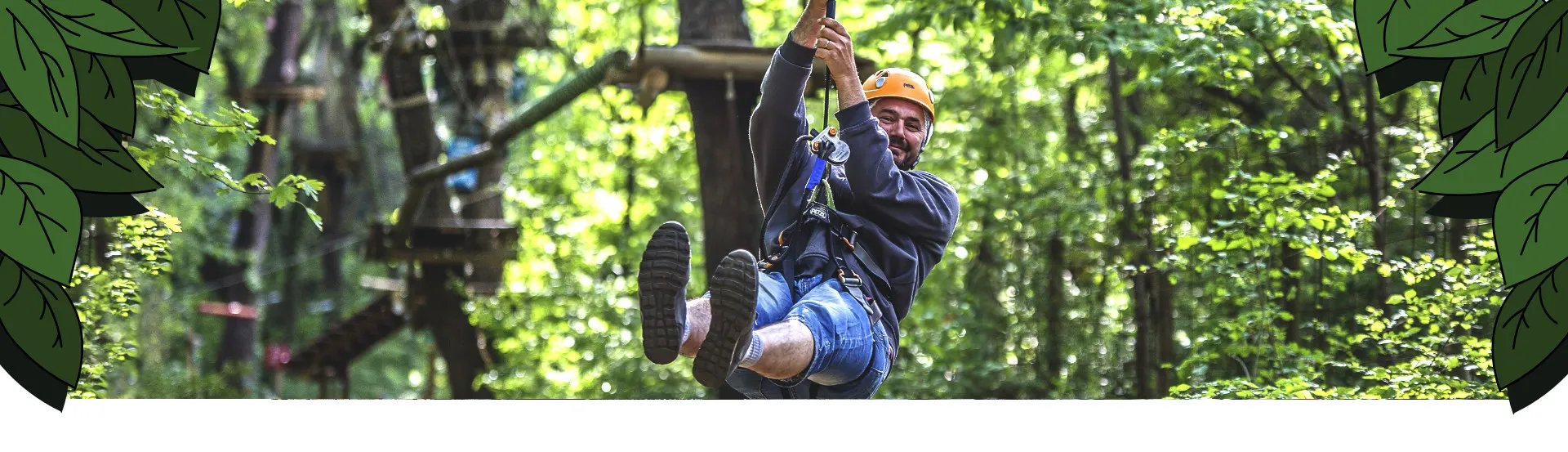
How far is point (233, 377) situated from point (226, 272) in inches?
79.6

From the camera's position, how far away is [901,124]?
150 inches

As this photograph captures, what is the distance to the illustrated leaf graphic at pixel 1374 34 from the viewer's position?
4066mm

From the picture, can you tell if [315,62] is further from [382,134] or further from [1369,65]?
[1369,65]

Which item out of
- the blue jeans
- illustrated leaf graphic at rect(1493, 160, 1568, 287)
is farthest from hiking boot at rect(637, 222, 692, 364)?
illustrated leaf graphic at rect(1493, 160, 1568, 287)

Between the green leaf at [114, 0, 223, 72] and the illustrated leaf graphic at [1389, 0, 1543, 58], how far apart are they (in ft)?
11.0

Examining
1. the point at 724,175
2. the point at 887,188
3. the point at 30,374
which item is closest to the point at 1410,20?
the point at 887,188

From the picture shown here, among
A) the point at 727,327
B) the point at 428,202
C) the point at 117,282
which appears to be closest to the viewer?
the point at 727,327

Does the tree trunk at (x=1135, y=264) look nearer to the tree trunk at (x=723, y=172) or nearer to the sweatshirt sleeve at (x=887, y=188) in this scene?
the tree trunk at (x=723, y=172)

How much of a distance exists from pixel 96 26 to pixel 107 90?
0.19 meters

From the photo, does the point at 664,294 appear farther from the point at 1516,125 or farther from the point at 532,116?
the point at 532,116

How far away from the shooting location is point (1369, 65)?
13.4 ft

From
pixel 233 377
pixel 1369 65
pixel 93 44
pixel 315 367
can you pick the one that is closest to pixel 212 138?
pixel 93 44

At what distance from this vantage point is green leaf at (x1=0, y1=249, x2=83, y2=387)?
3.96 m

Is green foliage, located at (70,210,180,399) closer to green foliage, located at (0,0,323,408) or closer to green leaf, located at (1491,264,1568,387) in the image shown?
green foliage, located at (0,0,323,408)
